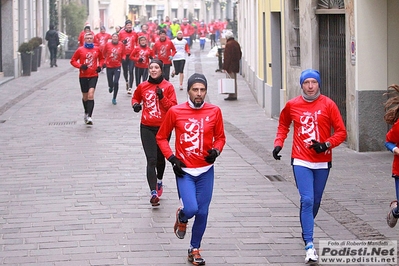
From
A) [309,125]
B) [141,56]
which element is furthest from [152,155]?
[141,56]

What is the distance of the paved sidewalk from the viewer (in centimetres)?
746

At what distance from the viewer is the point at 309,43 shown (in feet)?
51.0

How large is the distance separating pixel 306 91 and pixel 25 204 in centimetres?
390

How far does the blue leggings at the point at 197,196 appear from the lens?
699 centimetres

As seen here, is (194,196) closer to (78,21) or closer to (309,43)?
(309,43)

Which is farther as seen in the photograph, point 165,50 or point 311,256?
point 165,50

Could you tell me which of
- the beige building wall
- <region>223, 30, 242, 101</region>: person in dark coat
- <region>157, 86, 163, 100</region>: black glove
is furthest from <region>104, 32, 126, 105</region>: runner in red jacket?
<region>157, 86, 163, 100</region>: black glove

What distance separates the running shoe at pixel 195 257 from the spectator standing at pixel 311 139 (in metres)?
0.91

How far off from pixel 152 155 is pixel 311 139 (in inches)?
108

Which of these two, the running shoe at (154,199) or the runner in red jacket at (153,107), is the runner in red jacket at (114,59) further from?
the running shoe at (154,199)

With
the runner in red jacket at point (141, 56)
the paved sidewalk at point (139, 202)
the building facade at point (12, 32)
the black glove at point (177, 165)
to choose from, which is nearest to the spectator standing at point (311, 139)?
the paved sidewalk at point (139, 202)

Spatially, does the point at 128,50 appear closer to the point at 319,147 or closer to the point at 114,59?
the point at 114,59

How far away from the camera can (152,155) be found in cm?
952

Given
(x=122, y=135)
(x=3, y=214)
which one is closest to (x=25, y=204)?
(x=3, y=214)
